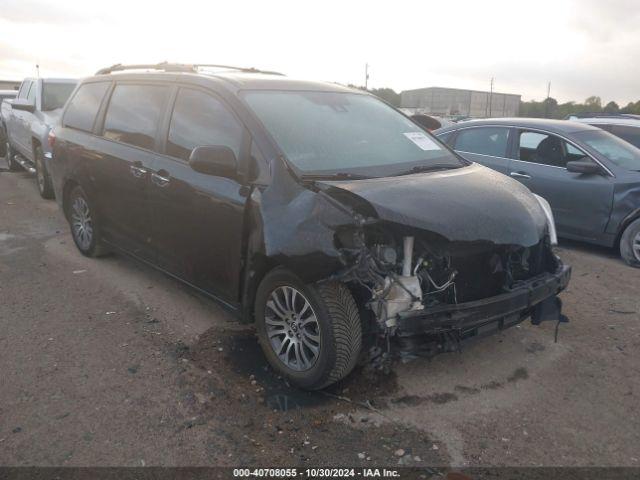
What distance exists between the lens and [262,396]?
3357 millimetres

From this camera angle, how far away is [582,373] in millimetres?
3709

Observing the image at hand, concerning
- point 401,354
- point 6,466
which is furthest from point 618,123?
point 6,466

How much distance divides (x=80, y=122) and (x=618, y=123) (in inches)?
314

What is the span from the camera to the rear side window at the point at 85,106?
18.0 ft

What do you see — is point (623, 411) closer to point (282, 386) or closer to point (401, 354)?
point (401, 354)

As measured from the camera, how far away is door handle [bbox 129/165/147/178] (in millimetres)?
4465

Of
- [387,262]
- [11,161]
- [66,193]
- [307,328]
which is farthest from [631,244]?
[11,161]

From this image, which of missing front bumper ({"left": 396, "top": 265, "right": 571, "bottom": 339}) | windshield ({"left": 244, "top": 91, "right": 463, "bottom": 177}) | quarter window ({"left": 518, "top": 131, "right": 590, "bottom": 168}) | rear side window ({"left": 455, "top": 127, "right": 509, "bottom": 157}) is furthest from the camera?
rear side window ({"left": 455, "top": 127, "right": 509, "bottom": 157})

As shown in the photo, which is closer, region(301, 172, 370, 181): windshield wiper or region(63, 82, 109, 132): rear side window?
region(301, 172, 370, 181): windshield wiper

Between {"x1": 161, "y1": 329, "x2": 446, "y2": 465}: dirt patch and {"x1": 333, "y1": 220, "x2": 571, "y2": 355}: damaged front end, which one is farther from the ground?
{"x1": 333, "y1": 220, "x2": 571, "y2": 355}: damaged front end

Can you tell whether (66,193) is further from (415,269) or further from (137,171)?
(415,269)

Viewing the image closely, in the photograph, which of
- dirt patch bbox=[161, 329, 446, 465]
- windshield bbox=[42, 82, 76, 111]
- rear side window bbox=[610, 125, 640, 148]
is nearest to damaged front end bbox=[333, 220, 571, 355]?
dirt patch bbox=[161, 329, 446, 465]

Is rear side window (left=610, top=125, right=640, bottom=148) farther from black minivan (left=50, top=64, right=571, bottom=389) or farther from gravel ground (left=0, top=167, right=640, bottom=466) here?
black minivan (left=50, top=64, right=571, bottom=389)

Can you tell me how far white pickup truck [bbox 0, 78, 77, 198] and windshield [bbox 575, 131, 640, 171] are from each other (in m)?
7.24
